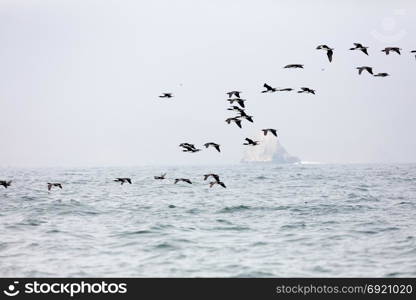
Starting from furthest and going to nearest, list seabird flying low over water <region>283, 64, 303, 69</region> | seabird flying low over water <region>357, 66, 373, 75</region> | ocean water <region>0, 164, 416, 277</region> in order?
seabird flying low over water <region>283, 64, 303, 69</region> → seabird flying low over water <region>357, 66, 373, 75</region> → ocean water <region>0, 164, 416, 277</region>

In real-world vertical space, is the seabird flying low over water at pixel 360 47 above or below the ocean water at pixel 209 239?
above

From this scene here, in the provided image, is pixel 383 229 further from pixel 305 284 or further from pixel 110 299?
pixel 110 299

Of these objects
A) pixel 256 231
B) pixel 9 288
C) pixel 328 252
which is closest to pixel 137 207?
pixel 256 231

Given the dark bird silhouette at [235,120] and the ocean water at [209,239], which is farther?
the dark bird silhouette at [235,120]

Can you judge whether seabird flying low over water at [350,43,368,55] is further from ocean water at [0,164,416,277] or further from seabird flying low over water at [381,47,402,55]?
ocean water at [0,164,416,277]

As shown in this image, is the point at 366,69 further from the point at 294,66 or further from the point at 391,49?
the point at 294,66

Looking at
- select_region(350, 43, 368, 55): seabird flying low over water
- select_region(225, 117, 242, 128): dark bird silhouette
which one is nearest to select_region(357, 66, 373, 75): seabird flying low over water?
select_region(350, 43, 368, 55): seabird flying low over water

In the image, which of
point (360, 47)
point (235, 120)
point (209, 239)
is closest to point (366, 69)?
point (360, 47)

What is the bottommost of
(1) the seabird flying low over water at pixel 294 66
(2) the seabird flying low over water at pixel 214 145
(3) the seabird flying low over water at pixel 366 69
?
(2) the seabird flying low over water at pixel 214 145

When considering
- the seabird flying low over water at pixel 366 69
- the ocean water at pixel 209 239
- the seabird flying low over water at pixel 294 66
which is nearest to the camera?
the ocean water at pixel 209 239

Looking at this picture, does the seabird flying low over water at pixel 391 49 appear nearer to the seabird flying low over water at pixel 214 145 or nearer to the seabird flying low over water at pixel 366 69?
the seabird flying low over water at pixel 366 69

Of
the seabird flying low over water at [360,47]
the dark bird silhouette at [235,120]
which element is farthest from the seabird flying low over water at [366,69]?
the dark bird silhouette at [235,120]

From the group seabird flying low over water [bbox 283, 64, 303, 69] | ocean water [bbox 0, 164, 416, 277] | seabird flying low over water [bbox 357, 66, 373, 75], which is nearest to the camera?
ocean water [bbox 0, 164, 416, 277]

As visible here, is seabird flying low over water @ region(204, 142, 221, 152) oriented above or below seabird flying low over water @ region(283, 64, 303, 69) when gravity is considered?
below
